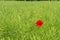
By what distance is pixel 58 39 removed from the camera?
1.54 m

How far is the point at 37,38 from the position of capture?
142 cm

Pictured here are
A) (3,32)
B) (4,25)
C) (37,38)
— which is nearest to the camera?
(37,38)

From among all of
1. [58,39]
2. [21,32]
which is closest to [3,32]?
[21,32]

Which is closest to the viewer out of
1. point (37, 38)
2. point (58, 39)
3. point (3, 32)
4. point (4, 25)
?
point (37, 38)

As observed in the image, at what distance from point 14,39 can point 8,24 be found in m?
0.34

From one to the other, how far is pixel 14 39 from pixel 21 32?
166 millimetres

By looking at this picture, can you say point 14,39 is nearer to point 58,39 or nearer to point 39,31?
point 39,31

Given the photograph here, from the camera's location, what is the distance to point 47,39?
1.48m

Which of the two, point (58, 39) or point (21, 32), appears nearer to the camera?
point (58, 39)

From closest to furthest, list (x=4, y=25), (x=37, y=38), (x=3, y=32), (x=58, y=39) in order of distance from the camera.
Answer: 1. (x=37, y=38)
2. (x=58, y=39)
3. (x=3, y=32)
4. (x=4, y=25)

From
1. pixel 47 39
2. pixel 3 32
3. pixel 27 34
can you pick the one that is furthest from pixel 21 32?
pixel 47 39

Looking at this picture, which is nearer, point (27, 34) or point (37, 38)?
point (37, 38)

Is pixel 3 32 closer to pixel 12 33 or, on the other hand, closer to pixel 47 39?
pixel 12 33

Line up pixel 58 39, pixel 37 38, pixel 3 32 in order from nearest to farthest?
pixel 37 38 < pixel 58 39 < pixel 3 32
